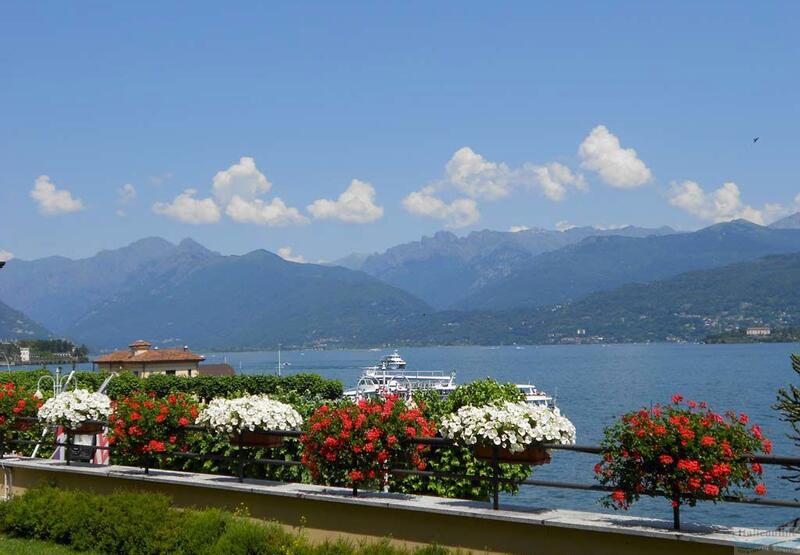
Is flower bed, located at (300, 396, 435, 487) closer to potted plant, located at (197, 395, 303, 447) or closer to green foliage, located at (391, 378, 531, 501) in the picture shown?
potted plant, located at (197, 395, 303, 447)

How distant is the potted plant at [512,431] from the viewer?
30.1 feet

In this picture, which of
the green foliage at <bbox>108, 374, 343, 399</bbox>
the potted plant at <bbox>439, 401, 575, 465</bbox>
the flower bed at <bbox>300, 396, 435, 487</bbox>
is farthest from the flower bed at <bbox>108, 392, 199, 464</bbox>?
the green foliage at <bbox>108, 374, 343, 399</bbox>

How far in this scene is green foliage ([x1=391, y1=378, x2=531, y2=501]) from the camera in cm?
1341

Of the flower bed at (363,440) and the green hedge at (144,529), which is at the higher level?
the flower bed at (363,440)

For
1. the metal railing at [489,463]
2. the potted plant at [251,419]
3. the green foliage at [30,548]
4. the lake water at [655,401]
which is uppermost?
the potted plant at [251,419]

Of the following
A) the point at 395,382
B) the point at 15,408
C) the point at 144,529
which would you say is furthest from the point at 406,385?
the point at 144,529

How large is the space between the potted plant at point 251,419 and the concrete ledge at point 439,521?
1.83ft

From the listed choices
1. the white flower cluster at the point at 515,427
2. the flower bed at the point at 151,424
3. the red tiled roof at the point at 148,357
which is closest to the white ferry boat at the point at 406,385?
the red tiled roof at the point at 148,357

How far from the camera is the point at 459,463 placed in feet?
44.0

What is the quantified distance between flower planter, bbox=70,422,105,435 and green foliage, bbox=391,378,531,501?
14.6 ft

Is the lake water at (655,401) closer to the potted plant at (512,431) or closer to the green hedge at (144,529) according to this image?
the potted plant at (512,431)

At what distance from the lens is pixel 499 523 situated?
913 centimetres

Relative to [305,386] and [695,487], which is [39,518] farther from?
[305,386]

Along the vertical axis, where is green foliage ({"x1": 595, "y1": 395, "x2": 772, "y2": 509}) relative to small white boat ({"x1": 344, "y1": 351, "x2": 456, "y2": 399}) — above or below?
above
